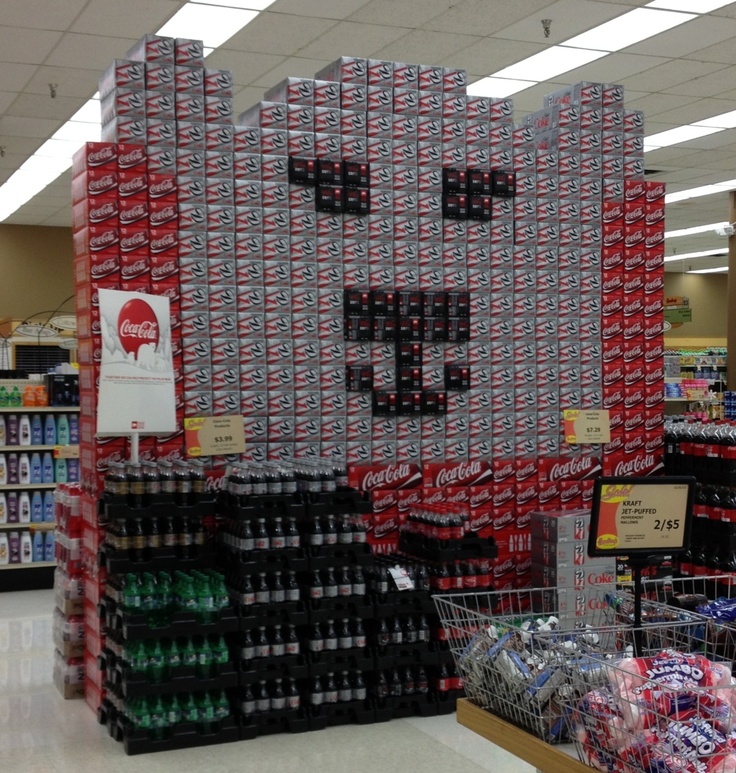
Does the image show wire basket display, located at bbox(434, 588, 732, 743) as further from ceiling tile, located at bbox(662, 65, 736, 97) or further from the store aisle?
ceiling tile, located at bbox(662, 65, 736, 97)

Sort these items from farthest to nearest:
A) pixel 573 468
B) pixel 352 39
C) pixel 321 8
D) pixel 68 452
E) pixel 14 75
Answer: pixel 68 452
pixel 14 75
pixel 352 39
pixel 321 8
pixel 573 468

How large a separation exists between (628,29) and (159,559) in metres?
5.56

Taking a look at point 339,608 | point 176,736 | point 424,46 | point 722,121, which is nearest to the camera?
point 176,736

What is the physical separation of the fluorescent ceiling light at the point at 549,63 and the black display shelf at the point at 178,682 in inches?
230

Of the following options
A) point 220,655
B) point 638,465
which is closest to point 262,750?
point 220,655

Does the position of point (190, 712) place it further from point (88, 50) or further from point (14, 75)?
point (14, 75)

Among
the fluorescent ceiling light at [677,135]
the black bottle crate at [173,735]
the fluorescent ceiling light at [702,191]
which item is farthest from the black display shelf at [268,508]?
the fluorescent ceiling light at [702,191]

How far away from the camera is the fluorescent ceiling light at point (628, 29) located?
7.96 meters

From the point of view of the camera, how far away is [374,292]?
264 inches

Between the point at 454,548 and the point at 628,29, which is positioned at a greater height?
the point at 628,29

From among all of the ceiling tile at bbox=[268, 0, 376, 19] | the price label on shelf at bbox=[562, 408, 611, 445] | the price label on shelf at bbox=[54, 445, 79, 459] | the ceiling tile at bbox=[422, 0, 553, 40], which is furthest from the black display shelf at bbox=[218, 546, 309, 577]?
the price label on shelf at bbox=[54, 445, 79, 459]

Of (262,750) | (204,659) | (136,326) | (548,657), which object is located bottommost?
(262,750)

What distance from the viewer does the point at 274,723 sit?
18.7 feet

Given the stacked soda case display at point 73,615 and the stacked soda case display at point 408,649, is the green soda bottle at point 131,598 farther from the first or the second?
the stacked soda case display at point 408,649
